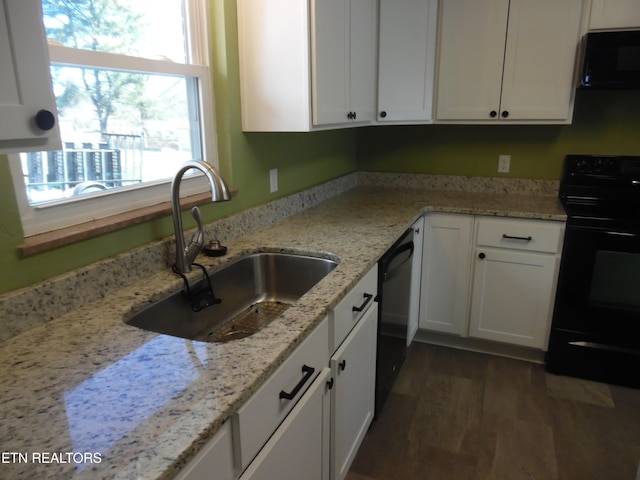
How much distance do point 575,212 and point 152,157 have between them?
2.09 meters

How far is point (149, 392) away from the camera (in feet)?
2.87

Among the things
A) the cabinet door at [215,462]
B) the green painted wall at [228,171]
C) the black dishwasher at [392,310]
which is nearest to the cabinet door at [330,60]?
the green painted wall at [228,171]

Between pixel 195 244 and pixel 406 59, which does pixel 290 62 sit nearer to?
pixel 195 244

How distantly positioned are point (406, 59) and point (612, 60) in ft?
3.43

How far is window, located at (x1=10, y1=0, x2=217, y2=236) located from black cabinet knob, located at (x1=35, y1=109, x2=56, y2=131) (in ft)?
1.49

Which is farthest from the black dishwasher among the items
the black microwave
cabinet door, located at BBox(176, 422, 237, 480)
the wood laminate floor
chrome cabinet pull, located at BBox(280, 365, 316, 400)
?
the black microwave

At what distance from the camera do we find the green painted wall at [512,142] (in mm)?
2650

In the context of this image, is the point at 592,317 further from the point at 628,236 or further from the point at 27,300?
the point at 27,300

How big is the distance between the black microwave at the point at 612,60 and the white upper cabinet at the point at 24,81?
2.42m

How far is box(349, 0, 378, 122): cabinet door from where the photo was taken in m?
2.26

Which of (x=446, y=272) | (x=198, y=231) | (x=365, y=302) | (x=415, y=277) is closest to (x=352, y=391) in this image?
(x=365, y=302)

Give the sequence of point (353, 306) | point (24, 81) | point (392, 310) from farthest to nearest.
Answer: point (392, 310)
point (353, 306)
point (24, 81)

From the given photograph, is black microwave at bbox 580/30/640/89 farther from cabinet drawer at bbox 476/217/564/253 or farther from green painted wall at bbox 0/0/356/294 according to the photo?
green painted wall at bbox 0/0/356/294

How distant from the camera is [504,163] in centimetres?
295
